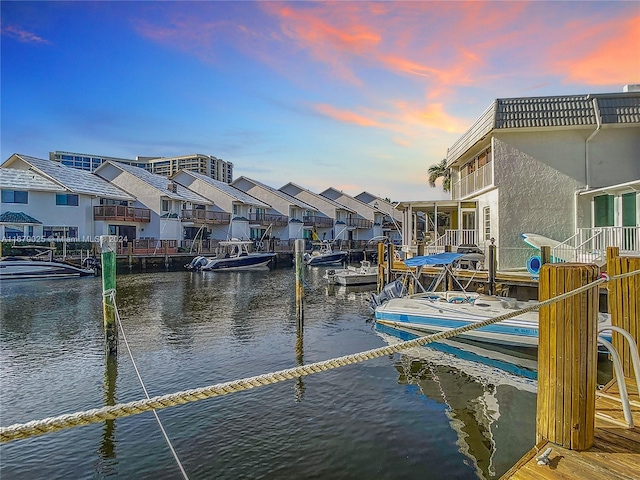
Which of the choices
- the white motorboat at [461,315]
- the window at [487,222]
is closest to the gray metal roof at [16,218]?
the white motorboat at [461,315]

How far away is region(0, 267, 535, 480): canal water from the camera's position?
625 cm

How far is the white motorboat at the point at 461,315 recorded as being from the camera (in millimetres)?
11945

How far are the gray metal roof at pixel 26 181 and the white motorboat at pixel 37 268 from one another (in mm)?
6462

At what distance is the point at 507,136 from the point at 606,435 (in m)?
18.0

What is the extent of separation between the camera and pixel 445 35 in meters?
11.4

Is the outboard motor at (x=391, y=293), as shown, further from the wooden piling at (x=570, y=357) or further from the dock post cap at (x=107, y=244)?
the wooden piling at (x=570, y=357)

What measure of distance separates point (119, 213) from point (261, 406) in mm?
38981

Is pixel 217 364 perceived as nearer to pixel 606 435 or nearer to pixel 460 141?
pixel 606 435

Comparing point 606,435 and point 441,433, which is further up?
point 606,435

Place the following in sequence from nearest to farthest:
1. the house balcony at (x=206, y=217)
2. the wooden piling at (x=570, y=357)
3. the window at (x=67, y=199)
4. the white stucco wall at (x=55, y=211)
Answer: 1. the wooden piling at (x=570, y=357)
2. the white stucco wall at (x=55, y=211)
3. the window at (x=67, y=199)
4. the house balcony at (x=206, y=217)

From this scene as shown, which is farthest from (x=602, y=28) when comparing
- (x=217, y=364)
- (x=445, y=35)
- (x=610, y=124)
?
(x=217, y=364)

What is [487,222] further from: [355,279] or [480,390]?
[480,390]

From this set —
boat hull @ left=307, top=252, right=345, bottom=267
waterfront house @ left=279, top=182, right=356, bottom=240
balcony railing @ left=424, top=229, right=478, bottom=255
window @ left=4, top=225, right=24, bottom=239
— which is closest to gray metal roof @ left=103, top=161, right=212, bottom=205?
window @ left=4, top=225, right=24, bottom=239

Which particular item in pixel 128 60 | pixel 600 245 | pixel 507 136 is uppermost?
pixel 128 60
